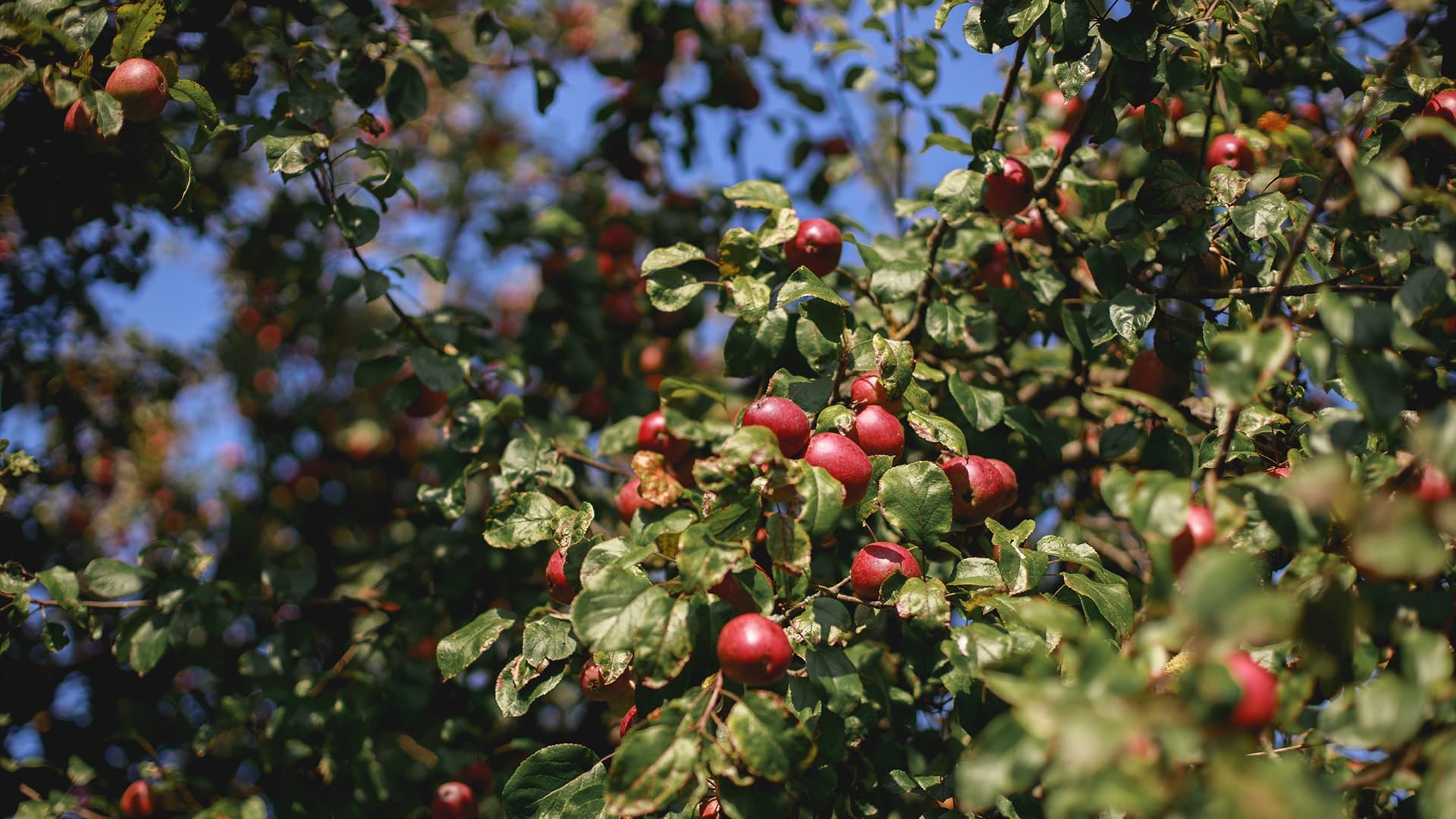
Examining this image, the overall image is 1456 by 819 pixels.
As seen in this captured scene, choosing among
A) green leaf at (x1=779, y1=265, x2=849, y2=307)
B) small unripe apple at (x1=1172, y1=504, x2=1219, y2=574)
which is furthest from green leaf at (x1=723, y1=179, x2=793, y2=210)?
small unripe apple at (x1=1172, y1=504, x2=1219, y2=574)

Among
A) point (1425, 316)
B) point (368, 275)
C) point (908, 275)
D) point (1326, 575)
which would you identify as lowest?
point (368, 275)

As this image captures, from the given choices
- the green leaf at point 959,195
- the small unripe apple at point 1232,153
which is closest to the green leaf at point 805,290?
the green leaf at point 959,195

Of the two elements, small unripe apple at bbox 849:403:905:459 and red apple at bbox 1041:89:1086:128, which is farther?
red apple at bbox 1041:89:1086:128

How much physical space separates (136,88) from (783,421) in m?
1.25

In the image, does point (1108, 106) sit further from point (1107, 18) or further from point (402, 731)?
point (402, 731)

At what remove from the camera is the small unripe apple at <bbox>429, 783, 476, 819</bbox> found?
1.80 meters

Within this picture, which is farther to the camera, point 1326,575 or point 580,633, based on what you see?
point 580,633

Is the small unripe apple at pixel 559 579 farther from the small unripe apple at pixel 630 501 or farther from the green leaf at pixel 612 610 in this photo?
the green leaf at pixel 612 610

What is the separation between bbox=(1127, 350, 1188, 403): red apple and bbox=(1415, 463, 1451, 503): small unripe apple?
82cm

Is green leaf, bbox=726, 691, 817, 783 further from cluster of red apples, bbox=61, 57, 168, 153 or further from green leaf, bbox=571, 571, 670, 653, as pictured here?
cluster of red apples, bbox=61, 57, 168, 153

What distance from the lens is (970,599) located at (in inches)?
48.2

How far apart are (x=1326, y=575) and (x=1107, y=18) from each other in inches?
38.6

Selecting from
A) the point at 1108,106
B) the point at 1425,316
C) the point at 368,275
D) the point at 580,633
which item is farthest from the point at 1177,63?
the point at 368,275

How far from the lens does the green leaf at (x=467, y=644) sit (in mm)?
1365
